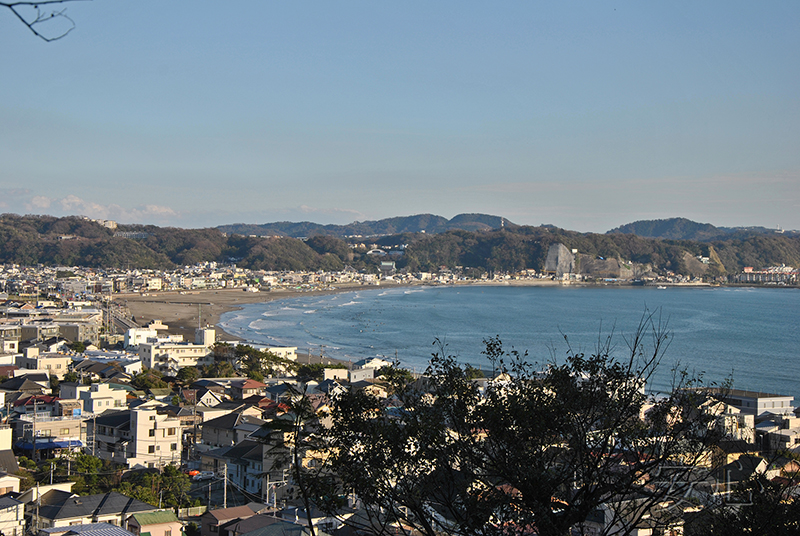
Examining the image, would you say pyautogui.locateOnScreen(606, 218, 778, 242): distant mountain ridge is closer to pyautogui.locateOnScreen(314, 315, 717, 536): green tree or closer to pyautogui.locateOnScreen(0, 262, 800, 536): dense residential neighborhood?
pyautogui.locateOnScreen(0, 262, 800, 536): dense residential neighborhood

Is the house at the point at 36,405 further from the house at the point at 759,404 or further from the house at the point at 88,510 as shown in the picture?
the house at the point at 759,404

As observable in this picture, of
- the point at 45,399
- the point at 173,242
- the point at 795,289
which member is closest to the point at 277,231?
the point at 173,242

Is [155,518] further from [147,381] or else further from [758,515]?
[147,381]

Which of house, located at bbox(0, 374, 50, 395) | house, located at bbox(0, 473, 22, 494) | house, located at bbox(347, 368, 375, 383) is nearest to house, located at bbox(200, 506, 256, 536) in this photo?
house, located at bbox(0, 473, 22, 494)

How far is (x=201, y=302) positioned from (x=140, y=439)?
28.0 metres

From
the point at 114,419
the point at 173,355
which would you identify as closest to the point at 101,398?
the point at 114,419

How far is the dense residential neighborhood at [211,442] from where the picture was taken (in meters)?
2.31

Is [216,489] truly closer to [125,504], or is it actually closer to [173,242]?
[125,504]

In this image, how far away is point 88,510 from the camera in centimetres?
464

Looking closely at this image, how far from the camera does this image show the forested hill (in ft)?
191

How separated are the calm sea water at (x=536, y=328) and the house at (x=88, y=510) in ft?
18.6

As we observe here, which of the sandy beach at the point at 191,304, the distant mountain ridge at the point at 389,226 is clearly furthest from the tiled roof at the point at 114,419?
the distant mountain ridge at the point at 389,226

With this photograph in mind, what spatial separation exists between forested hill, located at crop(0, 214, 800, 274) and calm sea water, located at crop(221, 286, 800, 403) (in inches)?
968

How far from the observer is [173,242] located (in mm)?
66812
